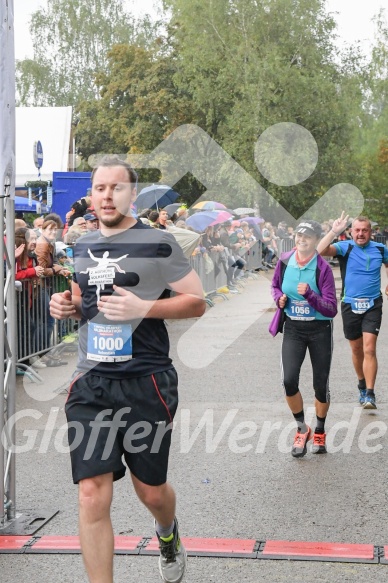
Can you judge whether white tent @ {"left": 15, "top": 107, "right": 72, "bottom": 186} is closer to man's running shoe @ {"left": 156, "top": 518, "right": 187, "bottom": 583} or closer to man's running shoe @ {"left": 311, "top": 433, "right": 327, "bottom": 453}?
man's running shoe @ {"left": 311, "top": 433, "right": 327, "bottom": 453}

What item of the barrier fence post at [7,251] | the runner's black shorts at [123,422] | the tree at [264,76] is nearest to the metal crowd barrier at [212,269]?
the barrier fence post at [7,251]

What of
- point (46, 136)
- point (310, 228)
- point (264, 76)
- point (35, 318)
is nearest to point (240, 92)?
point (264, 76)

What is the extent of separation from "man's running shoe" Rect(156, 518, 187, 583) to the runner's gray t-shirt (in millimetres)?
841

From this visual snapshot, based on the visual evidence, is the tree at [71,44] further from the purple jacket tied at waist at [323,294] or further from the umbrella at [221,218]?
the purple jacket tied at waist at [323,294]

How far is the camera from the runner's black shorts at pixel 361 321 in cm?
905

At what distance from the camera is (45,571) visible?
15.2ft

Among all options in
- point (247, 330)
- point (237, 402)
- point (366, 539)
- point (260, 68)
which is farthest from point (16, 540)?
point (260, 68)

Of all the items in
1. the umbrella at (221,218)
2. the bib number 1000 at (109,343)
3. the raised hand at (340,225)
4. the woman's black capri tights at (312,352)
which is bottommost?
the umbrella at (221,218)

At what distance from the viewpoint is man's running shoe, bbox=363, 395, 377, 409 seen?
880 cm

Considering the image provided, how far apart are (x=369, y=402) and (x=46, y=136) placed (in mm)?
25978

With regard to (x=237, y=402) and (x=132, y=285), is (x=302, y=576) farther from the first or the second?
(x=237, y=402)

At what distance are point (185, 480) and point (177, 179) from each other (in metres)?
40.6

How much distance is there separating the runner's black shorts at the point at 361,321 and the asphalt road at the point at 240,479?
2.26ft

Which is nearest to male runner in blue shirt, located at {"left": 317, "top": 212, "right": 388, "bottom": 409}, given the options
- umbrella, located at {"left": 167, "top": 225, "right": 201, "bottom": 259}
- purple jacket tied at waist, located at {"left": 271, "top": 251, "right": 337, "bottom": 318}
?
purple jacket tied at waist, located at {"left": 271, "top": 251, "right": 337, "bottom": 318}
